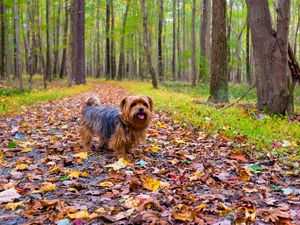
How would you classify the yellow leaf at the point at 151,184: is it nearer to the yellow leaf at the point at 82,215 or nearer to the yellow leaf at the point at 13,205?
the yellow leaf at the point at 82,215

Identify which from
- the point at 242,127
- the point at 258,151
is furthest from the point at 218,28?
the point at 258,151

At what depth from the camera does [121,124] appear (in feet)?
18.0

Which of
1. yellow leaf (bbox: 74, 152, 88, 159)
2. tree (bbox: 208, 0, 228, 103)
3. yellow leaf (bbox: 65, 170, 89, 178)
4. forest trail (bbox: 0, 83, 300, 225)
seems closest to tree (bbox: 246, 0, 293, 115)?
tree (bbox: 208, 0, 228, 103)

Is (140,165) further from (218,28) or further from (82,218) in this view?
(218,28)

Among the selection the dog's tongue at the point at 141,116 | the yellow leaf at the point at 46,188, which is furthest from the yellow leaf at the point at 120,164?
the yellow leaf at the point at 46,188

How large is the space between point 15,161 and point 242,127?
14.8 feet

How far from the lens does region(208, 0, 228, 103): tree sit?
12086 millimetres

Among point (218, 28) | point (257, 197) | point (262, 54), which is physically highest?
point (218, 28)

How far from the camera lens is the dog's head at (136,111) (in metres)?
5.14

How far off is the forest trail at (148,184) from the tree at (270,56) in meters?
2.79

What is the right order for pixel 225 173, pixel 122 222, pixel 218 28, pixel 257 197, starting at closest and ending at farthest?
1. pixel 122 222
2. pixel 257 197
3. pixel 225 173
4. pixel 218 28

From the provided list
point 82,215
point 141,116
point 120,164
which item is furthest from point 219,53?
point 82,215

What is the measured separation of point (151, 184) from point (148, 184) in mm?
38

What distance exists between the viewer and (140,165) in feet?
17.0
